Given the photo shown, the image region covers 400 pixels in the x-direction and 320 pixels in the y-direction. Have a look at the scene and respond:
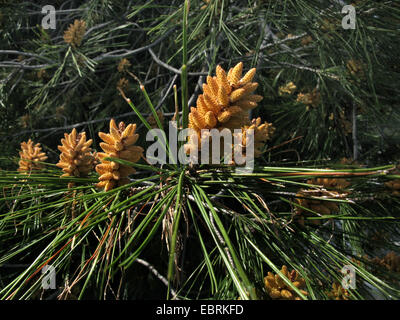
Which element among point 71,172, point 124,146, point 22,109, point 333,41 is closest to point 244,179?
point 124,146

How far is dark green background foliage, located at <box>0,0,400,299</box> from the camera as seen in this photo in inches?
15.5

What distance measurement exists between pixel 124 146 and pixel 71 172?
0.12 metres

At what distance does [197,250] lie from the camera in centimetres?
Answer: 153

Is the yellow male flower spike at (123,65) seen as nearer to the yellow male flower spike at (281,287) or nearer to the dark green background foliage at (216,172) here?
the dark green background foliage at (216,172)

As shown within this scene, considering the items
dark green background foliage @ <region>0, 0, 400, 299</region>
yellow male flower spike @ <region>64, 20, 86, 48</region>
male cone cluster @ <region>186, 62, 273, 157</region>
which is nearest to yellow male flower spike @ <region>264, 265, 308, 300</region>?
dark green background foliage @ <region>0, 0, 400, 299</region>

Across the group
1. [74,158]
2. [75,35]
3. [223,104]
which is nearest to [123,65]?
[75,35]

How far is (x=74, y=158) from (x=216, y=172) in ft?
0.82

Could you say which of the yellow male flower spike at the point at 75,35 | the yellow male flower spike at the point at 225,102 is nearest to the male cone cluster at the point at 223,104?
the yellow male flower spike at the point at 225,102

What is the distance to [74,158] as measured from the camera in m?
0.48

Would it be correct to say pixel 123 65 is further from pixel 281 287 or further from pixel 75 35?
pixel 281 287

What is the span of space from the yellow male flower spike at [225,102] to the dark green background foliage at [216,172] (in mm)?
47

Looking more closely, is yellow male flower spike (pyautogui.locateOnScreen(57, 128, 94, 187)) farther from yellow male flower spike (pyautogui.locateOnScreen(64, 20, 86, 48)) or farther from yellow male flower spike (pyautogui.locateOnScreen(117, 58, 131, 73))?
yellow male flower spike (pyautogui.locateOnScreen(117, 58, 131, 73))

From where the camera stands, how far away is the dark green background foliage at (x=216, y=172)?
39 centimetres

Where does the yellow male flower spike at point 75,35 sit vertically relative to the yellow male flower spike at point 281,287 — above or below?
above
